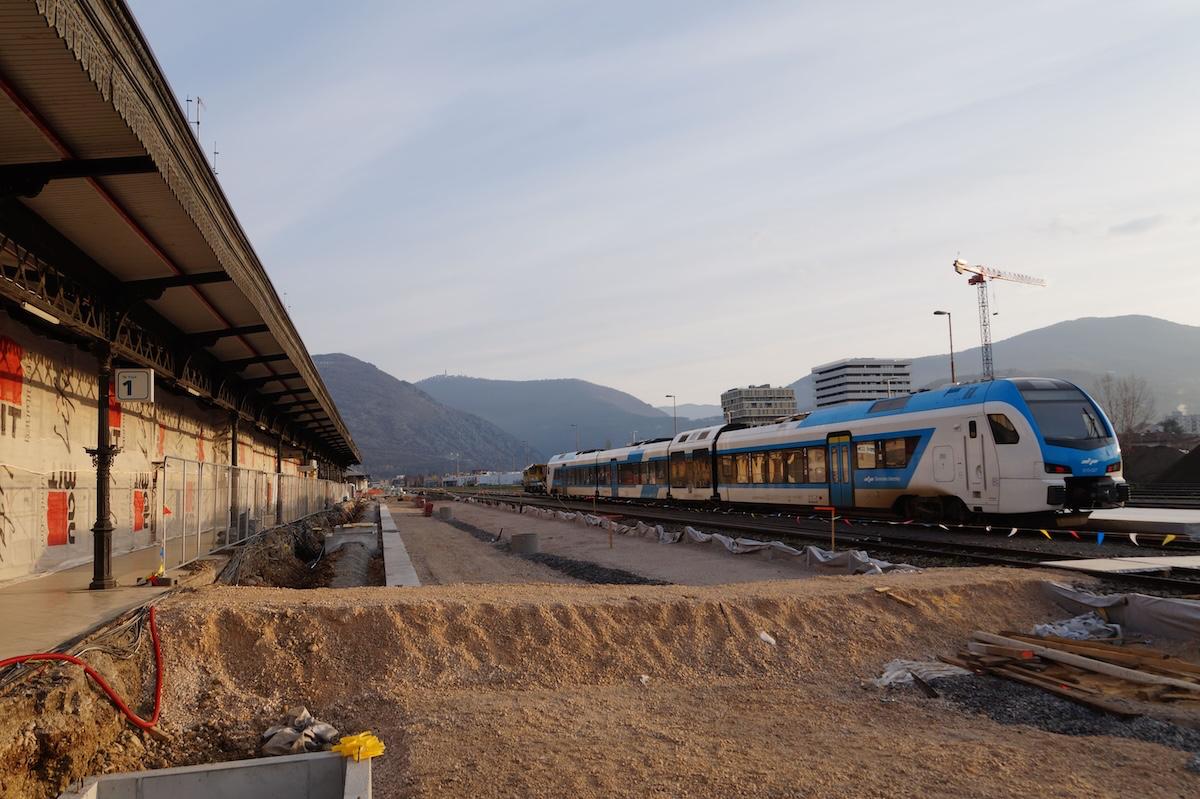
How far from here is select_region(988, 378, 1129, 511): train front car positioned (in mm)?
17250

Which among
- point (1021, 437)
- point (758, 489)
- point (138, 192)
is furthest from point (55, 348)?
point (758, 489)

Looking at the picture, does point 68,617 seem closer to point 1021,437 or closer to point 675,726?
point 675,726

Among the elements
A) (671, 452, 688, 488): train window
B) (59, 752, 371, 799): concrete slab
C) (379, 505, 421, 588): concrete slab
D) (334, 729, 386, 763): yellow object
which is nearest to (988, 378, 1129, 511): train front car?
(379, 505, 421, 588): concrete slab

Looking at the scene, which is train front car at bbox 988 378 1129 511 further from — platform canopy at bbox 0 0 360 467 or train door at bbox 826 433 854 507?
platform canopy at bbox 0 0 360 467

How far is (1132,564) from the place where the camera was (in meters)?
12.9

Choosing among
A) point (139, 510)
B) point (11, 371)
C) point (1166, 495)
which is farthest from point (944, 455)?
point (1166, 495)

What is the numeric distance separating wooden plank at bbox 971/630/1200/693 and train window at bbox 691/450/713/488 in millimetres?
25475

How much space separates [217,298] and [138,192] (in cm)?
549

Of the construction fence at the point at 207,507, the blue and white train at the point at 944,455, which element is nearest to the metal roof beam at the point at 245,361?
the construction fence at the point at 207,507

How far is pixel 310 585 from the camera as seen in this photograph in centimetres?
2058

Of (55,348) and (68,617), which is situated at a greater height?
(55,348)

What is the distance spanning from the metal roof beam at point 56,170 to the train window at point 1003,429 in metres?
18.0

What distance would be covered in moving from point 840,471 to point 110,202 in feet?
70.3

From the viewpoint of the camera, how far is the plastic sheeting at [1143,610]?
897 cm
